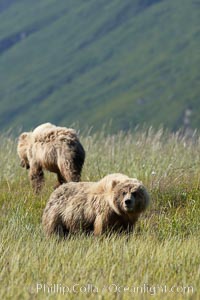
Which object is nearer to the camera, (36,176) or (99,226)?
(99,226)

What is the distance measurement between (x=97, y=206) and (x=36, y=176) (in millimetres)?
3122

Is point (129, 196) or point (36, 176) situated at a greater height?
point (129, 196)

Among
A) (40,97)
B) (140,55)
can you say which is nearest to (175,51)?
(140,55)

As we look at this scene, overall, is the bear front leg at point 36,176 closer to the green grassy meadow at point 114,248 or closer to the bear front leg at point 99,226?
the green grassy meadow at point 114,248

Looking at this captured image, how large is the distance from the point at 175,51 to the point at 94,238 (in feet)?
608

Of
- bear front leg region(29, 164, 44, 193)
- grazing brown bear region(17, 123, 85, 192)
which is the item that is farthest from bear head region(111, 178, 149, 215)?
bear front leg region(29, 164, 44, 193)

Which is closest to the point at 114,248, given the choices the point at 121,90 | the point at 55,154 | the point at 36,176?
the point at 55,154

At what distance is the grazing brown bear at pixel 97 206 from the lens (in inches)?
311

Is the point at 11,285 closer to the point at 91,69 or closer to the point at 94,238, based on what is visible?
the point at 94,238

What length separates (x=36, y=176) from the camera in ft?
36.6

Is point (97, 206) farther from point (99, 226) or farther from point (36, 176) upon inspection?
point (36, 176)

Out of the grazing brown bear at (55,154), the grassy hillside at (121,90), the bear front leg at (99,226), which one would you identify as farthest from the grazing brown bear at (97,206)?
the grassy hillside at (121,90)

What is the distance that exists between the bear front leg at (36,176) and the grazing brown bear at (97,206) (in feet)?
7.76

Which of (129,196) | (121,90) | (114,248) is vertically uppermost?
(114,248)
